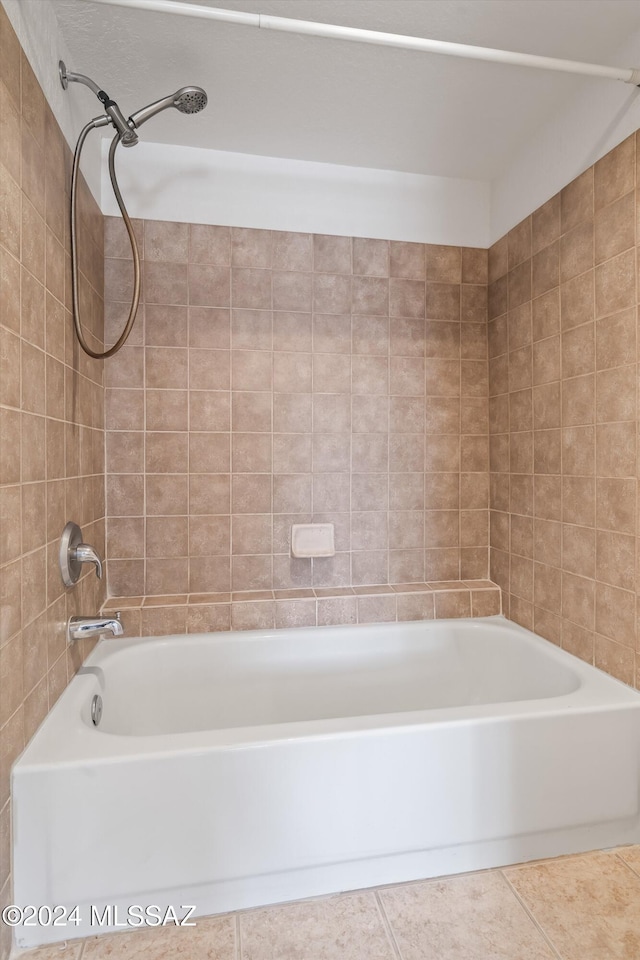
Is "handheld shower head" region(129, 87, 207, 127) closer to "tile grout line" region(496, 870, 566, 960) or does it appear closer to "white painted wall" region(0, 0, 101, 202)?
"white painted wall" region(0, 0, 101, 202)

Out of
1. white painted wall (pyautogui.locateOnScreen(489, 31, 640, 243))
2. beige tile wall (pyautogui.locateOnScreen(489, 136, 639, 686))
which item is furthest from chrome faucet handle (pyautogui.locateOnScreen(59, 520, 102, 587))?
white painted wall (pyautogui.locateOnScreen(489, 31, 640, 243))

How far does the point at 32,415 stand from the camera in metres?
1.28

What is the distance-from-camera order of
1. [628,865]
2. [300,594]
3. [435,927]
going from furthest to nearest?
[300,594] < [628,865] < [435,927]

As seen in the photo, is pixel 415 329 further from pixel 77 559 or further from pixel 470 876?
pixel 470 876

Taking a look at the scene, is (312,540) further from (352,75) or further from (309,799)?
(352,75)

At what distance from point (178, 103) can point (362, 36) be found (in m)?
0.62

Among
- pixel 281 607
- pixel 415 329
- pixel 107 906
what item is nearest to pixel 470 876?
pixel 107 906

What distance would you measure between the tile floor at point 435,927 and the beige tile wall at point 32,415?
1.30 ft

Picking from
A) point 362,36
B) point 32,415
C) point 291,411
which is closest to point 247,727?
point 32,415

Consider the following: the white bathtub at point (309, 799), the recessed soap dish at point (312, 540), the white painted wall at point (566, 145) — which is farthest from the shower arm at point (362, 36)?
the white bathtub at point (309, 799)

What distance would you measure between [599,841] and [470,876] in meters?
0.40

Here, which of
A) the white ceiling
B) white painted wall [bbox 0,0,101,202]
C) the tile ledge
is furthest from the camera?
the tile ledge

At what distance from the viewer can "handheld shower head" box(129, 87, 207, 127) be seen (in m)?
1.53

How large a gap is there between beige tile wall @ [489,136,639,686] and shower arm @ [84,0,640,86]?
28 cm
